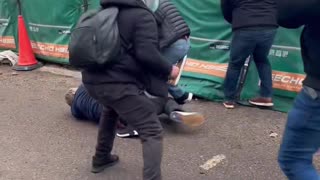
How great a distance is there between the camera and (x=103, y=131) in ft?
11.8

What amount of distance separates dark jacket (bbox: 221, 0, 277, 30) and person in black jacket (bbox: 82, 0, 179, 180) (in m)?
1.68

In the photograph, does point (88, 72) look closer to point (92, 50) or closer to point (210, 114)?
point (92, 50)

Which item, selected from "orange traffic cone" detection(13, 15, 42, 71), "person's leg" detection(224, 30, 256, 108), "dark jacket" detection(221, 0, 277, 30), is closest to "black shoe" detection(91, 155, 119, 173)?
Answer: "person's leg" detection(224, 30, 256, 108)

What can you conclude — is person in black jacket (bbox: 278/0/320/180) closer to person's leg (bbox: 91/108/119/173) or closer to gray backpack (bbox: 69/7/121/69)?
gray backpack (bbox: 69/7/121/69)

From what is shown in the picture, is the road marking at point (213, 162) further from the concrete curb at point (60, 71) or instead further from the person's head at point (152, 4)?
the concrete curb at point (60, 71)

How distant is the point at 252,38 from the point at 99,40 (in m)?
2.15

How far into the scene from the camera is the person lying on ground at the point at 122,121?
4426mm

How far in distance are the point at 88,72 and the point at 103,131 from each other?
551 mm

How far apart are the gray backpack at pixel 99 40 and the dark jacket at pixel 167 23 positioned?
1.38 ft

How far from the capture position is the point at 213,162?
394 centimetres

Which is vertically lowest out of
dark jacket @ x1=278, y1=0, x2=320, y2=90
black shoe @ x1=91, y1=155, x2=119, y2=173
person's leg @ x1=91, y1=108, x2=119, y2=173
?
black shoe @ x1=91, y1=155, x2=119, y2=173

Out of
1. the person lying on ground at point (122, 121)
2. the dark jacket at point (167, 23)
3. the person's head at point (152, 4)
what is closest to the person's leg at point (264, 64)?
the person lying on ground at point (122, 121)

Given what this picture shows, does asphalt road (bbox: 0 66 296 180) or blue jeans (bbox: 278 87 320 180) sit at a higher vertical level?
blue jeans (bbox: 278 87 320 180)

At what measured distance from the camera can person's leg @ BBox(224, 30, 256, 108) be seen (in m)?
4.81
